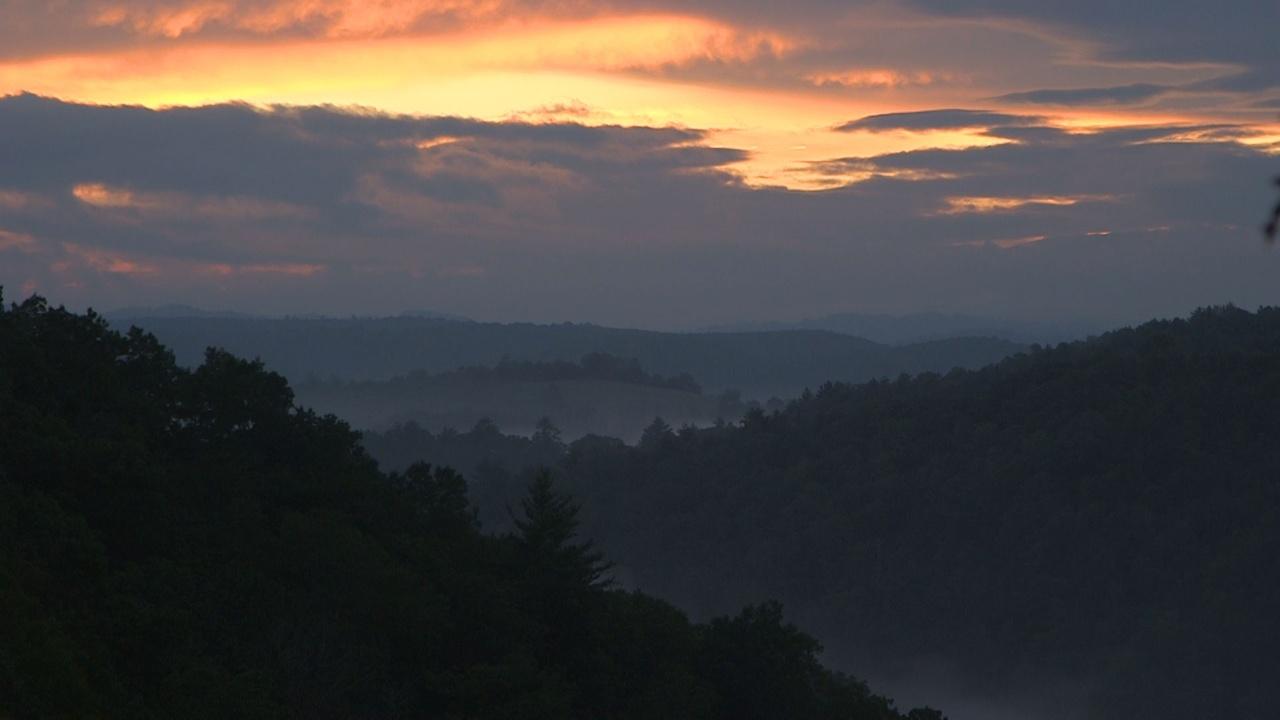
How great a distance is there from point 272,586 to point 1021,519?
120383mm

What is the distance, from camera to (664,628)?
129 ft

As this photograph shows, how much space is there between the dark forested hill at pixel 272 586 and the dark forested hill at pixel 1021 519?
84887mm

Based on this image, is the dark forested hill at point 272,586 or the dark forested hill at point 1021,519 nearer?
the dark forested hill at point 272,586

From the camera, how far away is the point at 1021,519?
145 meters

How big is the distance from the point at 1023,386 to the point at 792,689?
134 metres

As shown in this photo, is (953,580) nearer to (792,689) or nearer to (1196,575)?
(1196,575)

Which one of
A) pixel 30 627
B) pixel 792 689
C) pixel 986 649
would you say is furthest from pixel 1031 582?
pixel 30 627

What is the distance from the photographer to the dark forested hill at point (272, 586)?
81.7 feet

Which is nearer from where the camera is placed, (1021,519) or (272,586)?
(272,586)

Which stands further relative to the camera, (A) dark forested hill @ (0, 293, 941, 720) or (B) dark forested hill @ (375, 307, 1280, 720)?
(B) dark forested hill @ (375, 307, 1280, 720)

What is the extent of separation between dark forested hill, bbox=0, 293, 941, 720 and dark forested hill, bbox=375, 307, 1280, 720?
84.9 meters

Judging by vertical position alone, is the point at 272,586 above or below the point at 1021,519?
above

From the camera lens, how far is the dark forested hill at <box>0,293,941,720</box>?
24.9 meters

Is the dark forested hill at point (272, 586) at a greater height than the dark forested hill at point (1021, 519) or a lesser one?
greater
